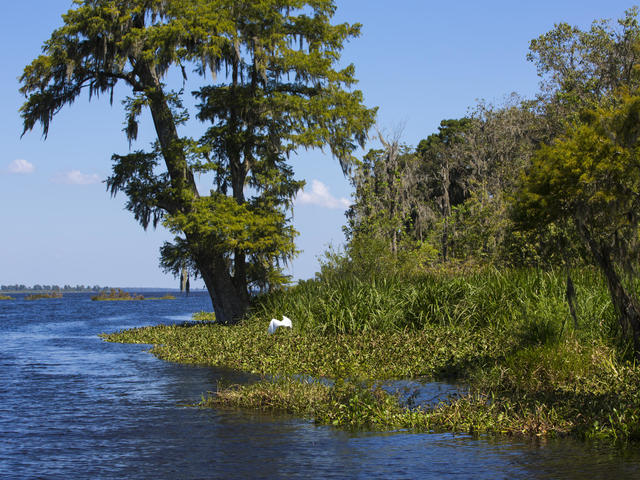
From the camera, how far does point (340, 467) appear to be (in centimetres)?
885

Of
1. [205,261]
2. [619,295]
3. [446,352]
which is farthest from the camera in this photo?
[205,261]

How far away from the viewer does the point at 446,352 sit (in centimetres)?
1686

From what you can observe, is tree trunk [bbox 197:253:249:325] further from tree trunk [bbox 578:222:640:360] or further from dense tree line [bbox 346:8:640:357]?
tree trunk [bbox 578:222:640:360]

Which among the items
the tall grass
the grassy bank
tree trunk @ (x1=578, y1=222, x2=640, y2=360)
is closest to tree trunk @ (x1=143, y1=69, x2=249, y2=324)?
the grassy bank

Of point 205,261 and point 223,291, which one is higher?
point 205,261

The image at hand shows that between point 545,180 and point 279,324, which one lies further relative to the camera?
point 279,324

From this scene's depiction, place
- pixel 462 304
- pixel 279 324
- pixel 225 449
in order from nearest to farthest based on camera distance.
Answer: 1. pixel 225 449
2. pixel 462 304
3. pixel 279 324

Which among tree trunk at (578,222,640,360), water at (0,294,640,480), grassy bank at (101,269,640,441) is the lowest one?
water at (0,294,640,480)

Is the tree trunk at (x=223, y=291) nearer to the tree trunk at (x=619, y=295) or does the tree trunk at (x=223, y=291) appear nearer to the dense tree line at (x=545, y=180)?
the dense tree line at (x=545, y=180)

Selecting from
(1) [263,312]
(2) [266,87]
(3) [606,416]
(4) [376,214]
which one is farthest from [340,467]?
(4) [376,214]

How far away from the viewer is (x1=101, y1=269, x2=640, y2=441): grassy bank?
10.9 m

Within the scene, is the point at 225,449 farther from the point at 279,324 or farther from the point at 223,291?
the point at 223,291

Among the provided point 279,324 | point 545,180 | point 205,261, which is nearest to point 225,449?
point 545,180

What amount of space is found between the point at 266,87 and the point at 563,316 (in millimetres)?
17020
